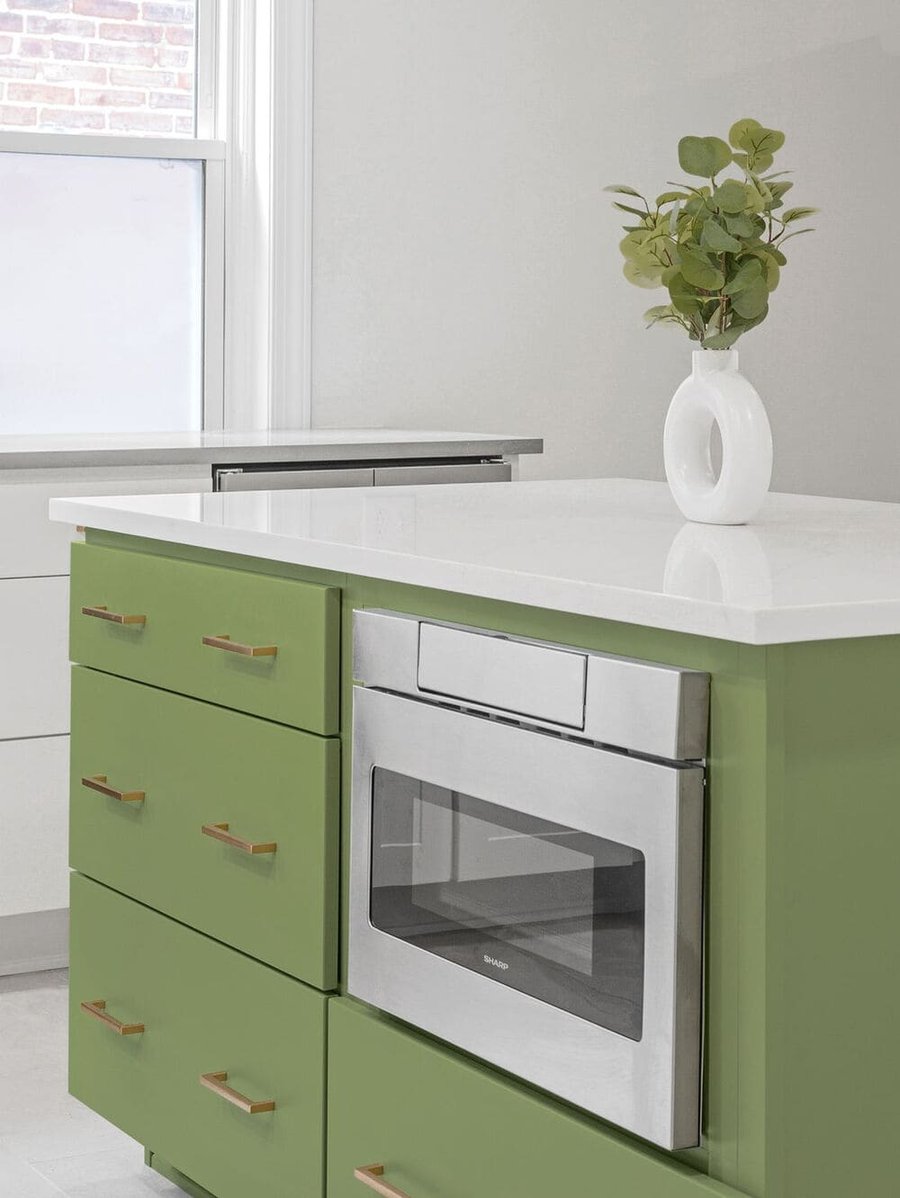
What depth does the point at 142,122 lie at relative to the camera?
12.6ft

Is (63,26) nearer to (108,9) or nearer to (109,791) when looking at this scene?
(108,9)

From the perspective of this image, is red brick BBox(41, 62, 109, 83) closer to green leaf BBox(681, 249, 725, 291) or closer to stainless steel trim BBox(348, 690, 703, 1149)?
green leaf BBox(681, 249, 725, 291)

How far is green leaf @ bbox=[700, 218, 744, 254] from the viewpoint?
176cm

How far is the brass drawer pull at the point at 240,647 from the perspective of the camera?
1823mm

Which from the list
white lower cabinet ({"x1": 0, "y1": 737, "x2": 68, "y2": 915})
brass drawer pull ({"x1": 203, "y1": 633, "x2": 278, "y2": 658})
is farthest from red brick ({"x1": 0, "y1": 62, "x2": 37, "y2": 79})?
brass drawer pull ({"x1": 203, "y1": 633, "x2": 278, "y2": 658})

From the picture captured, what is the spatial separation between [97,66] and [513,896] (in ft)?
9.23

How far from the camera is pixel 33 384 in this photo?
3.77m

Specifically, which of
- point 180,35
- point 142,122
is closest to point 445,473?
point 142,122

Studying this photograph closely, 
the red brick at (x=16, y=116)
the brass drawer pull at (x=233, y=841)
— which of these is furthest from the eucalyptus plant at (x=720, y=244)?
the red brick at (x=16, y=116)

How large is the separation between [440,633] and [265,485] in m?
1.75

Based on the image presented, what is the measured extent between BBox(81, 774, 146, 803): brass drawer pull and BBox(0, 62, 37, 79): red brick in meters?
2.07

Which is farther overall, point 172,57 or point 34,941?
point 172,57

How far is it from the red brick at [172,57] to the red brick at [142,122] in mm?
113

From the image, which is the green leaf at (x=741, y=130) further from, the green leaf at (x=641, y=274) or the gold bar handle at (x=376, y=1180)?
the gold bar handle at (x=376, y=1180)
